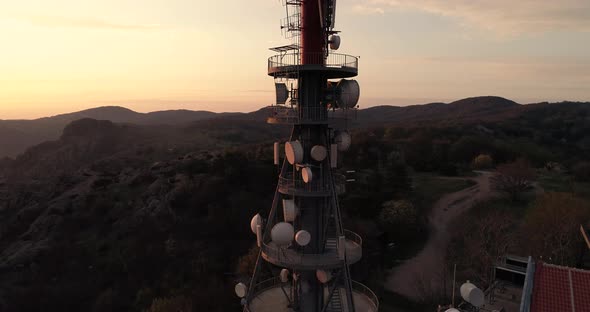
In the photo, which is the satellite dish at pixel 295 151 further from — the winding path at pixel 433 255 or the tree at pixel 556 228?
the tree at pixel 556 228

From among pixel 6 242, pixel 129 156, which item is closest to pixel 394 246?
pixel 6 242

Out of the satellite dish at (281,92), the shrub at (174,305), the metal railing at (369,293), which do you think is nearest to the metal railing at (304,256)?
the metal railing at (369,293)

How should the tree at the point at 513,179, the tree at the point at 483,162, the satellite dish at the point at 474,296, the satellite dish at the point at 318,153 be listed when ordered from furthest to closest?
the tree at the point at 483,162 → the tree at the point at 513,179 → the satellite dish at the point at 474,296 → the satellite dish at the point at 318,153

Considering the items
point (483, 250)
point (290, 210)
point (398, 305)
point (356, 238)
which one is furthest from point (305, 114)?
point (483, 250)

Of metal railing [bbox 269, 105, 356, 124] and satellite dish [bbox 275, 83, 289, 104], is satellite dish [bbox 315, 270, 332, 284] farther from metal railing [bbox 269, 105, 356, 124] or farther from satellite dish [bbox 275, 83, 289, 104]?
satellite dish [bbox 275, 83, 289, 104]

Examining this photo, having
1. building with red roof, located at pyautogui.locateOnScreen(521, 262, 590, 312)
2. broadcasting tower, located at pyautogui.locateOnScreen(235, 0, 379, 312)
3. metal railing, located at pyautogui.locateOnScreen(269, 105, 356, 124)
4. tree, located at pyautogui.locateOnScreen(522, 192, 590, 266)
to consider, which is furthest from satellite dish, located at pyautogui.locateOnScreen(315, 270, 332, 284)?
tree, located at pyautogui.locateOnScreen(522, 192, 590, 266)

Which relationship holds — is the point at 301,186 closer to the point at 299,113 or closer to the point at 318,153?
the point at 318,153
